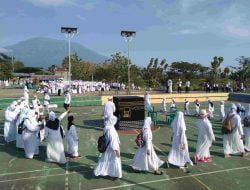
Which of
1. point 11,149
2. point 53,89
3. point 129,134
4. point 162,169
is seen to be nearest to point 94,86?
point 53,89

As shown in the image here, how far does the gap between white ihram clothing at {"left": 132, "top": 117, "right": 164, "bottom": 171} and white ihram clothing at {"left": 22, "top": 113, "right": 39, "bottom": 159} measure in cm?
419

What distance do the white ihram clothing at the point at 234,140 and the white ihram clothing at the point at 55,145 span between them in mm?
5953

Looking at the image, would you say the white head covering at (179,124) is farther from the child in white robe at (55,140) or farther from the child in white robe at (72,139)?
the child in white robe at (55,140)

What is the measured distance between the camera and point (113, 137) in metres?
11.4

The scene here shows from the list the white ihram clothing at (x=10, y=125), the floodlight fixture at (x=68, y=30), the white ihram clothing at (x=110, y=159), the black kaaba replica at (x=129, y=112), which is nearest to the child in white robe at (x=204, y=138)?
the white ihram clothing at (x=110, y=159)

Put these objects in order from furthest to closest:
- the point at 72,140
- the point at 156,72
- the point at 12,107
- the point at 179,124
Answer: the point at 156,72 → the point at 12,107 → the point at 72,140 → the point at 179,124

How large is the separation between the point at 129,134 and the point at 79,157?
18.4 feet

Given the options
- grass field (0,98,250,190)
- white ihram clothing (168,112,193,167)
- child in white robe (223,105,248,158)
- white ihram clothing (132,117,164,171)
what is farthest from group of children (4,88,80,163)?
child in white robe (223,105,248,158)

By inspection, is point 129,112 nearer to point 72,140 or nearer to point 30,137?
point 72,140

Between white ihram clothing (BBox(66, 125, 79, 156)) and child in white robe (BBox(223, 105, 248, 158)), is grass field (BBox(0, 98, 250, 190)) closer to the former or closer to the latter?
child in white robe (BBox(223, 105, 248, 158))

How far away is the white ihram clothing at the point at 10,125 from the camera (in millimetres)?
16906

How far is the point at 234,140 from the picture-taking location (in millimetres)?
14617

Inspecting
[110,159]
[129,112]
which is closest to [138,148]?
[110,159]

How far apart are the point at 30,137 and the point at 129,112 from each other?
305 inches
